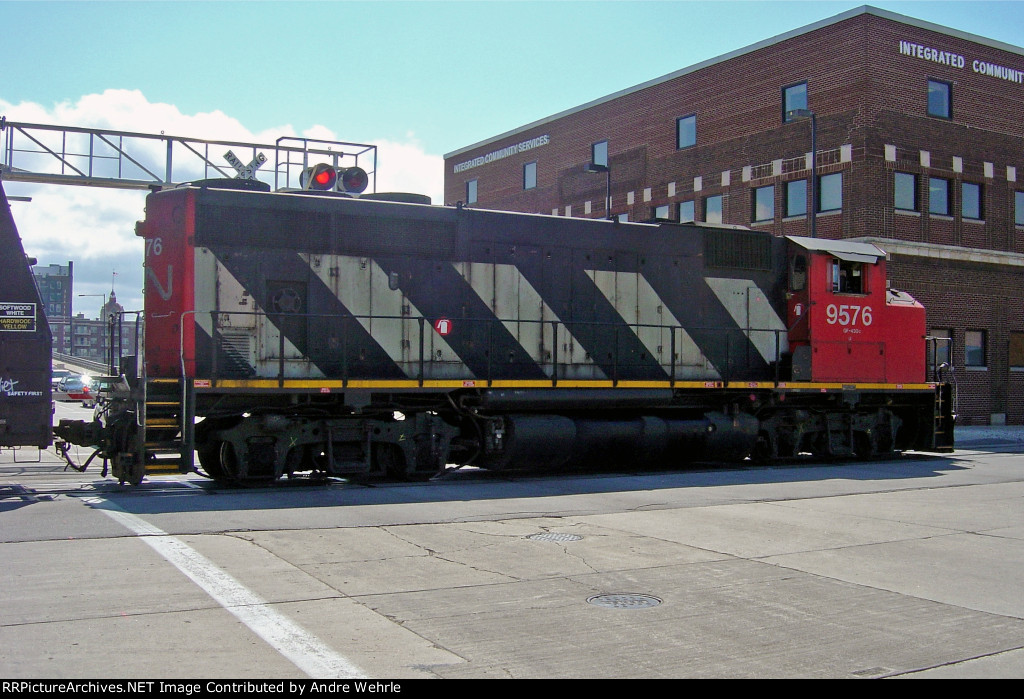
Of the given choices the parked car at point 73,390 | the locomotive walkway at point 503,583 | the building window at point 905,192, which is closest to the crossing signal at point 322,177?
the locomotive walkway at point 503,583

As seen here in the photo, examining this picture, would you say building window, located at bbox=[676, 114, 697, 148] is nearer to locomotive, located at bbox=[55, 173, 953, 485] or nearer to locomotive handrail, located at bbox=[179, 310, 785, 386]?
locomotive, located at bbox=[55, 173, 953, 485]

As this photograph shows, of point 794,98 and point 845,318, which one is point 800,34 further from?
point 845,318

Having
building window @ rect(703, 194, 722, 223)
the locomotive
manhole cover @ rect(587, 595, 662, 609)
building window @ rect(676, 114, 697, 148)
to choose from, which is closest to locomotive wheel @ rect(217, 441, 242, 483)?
the locomotive

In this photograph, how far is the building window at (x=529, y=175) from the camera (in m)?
42.5

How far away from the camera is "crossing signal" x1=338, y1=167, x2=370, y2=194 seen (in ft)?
49.5

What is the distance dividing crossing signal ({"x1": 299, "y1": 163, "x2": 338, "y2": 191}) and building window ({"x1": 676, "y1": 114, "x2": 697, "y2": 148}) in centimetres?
2231

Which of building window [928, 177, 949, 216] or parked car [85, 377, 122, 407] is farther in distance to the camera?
building window [928, 177, 949, 216]

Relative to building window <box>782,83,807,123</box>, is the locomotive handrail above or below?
below

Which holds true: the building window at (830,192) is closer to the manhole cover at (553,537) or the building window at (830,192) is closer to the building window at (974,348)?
the building window at (974,348)

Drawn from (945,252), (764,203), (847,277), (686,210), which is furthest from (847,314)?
(686,210)

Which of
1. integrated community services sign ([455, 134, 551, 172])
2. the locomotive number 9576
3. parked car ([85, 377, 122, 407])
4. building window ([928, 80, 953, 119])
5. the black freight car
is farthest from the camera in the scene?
integrated community services sign ([455, 134, 551, 172])

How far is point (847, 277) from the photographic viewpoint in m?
17.6

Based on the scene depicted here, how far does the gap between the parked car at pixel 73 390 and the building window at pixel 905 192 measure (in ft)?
114
